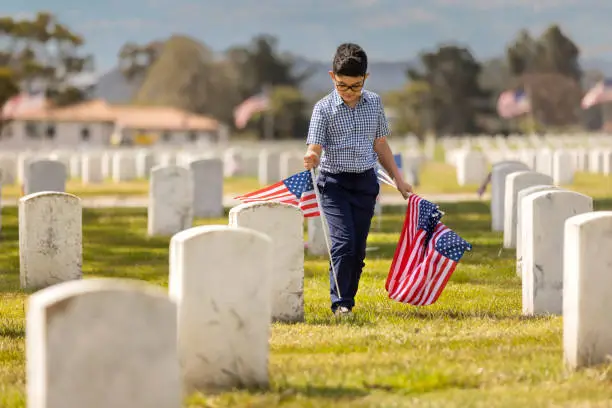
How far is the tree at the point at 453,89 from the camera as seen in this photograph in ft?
419

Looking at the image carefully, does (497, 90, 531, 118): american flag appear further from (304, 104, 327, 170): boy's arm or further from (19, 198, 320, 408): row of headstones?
(19, 198, 320, 408): row of headstones

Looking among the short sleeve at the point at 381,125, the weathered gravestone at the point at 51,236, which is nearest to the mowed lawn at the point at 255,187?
the weathered gravestone at the point at 51,236

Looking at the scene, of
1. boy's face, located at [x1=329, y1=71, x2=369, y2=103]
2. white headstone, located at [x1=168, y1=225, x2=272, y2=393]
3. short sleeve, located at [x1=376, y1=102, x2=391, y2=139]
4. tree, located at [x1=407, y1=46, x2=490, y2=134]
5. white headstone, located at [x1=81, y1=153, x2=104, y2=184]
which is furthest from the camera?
tree, located at [x1=407, y1=46, x2=490, y2=134]

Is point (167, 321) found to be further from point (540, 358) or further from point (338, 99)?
point (338, 99)

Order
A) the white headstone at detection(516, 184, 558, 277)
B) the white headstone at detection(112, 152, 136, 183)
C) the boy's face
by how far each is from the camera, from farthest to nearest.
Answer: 1. the white headstone at detection(112, 152, 136, 183)
2. the white headstone at detection(516, 184, 558, 277)
3. the boy's face

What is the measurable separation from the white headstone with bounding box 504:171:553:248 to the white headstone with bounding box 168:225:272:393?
8.62 m

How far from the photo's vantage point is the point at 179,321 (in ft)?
21.4

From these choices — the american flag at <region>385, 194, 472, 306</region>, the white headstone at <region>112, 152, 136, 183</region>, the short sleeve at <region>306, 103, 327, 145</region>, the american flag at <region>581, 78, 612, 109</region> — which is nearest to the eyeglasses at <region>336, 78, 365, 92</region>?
A: the short sleeve at <region>306, 103, 327, 145</region>

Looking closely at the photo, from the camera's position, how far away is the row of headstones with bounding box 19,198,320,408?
5.27 metres

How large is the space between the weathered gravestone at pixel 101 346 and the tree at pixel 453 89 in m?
122

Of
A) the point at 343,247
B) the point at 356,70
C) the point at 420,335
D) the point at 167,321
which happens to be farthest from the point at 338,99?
the point at 167,321

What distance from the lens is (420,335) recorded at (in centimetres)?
849

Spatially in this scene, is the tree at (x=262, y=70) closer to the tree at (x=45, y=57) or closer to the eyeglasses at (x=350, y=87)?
the tree at (x=45, y=57)

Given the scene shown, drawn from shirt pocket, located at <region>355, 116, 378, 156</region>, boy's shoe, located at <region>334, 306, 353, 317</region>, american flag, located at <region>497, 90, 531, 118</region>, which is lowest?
boy's shoe, located at <region>334, 306, 353, 317</region>
